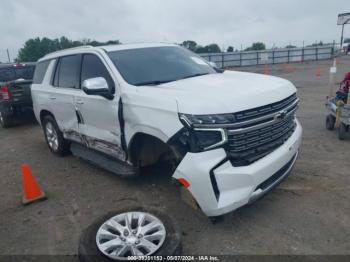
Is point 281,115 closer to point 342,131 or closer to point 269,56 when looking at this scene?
point 342,131

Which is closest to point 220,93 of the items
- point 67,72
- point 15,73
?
point 67,72

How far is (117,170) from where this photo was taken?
4051 millimetres

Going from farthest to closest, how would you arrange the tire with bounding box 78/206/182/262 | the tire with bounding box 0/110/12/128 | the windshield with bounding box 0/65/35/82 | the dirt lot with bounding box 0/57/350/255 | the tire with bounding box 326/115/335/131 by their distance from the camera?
1. the windshield with bounding box 0/65/35/82
2. the tire with bounding box 0/110/12/128
3. the tire with bounding box 326/115/335/131
4. the dirt lot with bounding box 0/57/350/255
5. the tire with bounding box 78/206/182/262

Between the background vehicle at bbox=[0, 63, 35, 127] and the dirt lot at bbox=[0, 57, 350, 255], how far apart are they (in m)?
3.43

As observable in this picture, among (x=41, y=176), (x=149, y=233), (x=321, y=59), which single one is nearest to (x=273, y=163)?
(x=149, y=233)

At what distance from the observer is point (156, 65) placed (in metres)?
4.09

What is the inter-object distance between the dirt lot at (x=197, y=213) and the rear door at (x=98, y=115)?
0.66 meters

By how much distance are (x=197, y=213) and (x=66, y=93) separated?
9.54ft

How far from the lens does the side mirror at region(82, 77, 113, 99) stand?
11.7ft

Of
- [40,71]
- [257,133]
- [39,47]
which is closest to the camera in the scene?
[257,133]

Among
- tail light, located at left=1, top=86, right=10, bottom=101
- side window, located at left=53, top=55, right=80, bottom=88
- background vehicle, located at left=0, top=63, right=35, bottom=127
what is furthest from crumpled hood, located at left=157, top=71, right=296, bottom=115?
tail light, located at left=1, top=86, right=10, bottom=101

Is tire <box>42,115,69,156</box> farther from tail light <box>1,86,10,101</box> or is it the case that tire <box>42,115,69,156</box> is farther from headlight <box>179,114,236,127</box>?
headlight <box>179,114,236,127</box>

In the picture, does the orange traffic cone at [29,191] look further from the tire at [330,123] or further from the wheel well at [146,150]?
the tire at [330,123]

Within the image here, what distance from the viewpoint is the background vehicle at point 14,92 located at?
845cm
